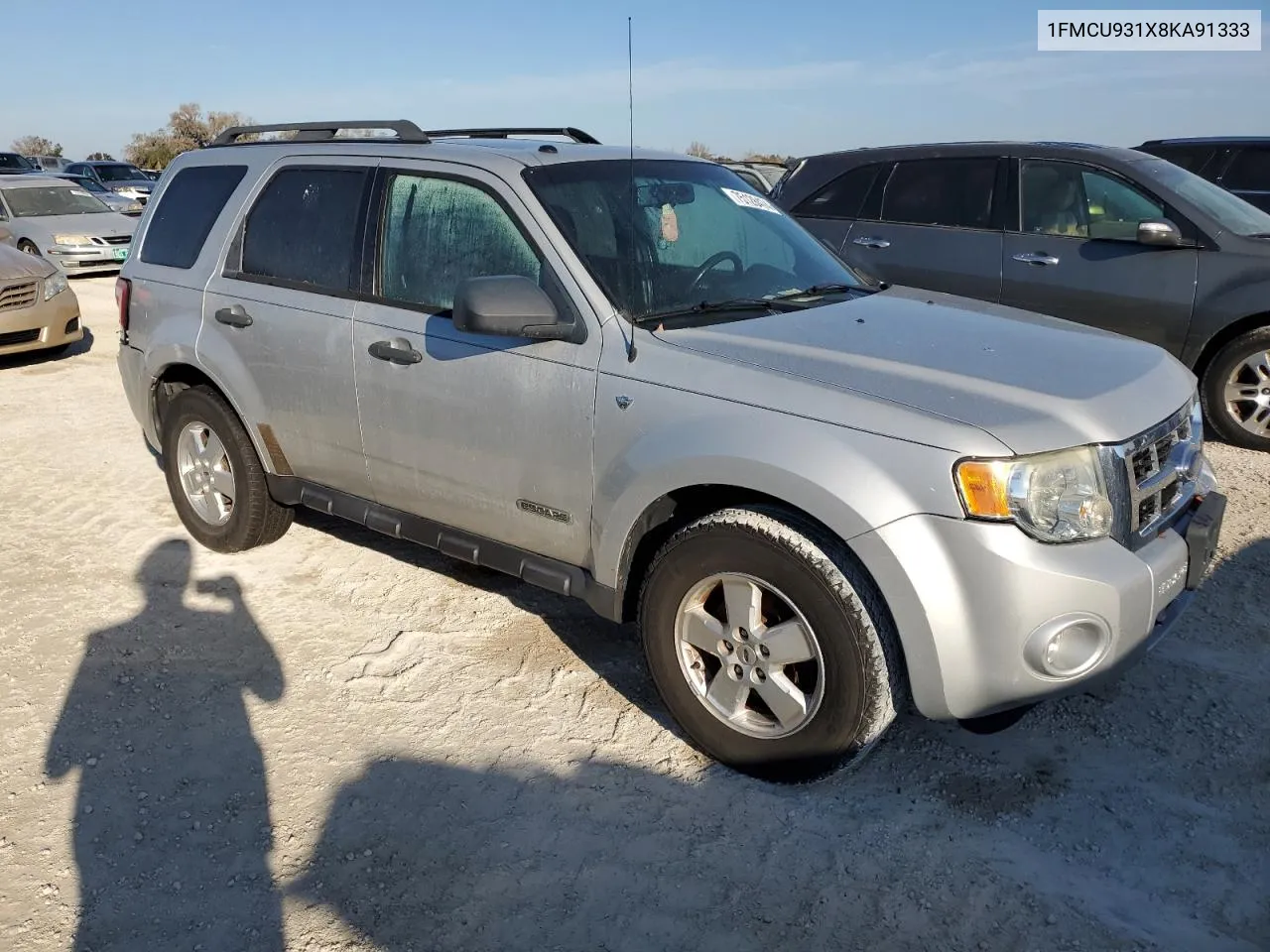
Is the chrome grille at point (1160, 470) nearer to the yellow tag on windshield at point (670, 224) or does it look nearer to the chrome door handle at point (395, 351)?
the yellow tag on windshield at point (670, 224)

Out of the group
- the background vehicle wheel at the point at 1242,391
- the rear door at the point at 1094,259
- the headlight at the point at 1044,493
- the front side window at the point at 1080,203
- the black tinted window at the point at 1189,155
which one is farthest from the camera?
the black tinted window at the point at 1189,155

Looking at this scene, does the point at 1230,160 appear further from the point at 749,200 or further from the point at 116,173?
the point at 116,173

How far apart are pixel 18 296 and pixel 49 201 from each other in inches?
300

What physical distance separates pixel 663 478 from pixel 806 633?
632 millimetres

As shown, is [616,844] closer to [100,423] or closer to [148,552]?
[148,552]

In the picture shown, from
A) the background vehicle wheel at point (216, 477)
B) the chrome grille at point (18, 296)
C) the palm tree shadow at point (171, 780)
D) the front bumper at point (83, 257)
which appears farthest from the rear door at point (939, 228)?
the front bumper at point (83, 257)

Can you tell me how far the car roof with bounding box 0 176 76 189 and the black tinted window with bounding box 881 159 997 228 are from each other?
14.1 meters

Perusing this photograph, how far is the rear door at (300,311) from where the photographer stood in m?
4.22

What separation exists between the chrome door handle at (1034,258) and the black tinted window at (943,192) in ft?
1.21

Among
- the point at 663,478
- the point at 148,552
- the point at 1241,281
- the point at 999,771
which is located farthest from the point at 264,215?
the point at 1241,281

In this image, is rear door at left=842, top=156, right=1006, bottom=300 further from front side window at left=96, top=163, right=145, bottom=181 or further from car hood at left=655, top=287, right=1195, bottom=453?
front side window at left=96, top=163, right=145, bottom=181

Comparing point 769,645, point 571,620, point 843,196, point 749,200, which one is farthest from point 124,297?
point 843,196

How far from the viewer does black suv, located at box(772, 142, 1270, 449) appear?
645cm

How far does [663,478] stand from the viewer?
3217 mm
